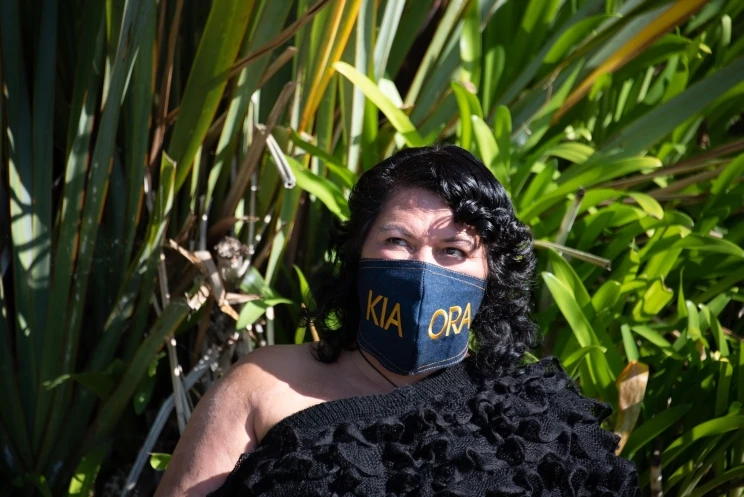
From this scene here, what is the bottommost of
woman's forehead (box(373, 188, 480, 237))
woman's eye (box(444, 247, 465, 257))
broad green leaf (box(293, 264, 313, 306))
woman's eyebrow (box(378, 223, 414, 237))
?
broad green leaf (box(293, 264, 313, 306))

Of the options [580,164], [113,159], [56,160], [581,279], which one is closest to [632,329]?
[581,279]

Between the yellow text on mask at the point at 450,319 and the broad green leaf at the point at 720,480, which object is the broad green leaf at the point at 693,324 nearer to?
the broad green leaf at the point at 720,480

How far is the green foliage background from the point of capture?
6.68ft

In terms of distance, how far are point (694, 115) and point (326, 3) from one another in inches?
43.6

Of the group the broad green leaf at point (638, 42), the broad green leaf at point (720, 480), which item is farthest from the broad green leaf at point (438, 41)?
the broad green leaf at point (720, 480)

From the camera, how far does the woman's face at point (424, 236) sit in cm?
153

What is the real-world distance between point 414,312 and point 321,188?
0.70 meters

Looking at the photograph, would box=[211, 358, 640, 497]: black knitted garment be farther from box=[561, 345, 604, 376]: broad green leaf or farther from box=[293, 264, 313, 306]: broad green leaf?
box=[293, 264, 313, 306]: broad green leaf

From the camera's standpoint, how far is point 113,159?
2176 mm

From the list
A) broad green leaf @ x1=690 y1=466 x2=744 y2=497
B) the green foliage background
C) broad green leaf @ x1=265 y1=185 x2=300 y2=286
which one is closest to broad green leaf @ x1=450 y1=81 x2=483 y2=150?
the green foliage background

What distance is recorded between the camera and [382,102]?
2.08 meters

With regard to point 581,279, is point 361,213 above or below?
above

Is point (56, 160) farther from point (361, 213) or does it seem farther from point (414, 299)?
point (414, 299)

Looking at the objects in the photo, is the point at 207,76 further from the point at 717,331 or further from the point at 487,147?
the point at 717,331
